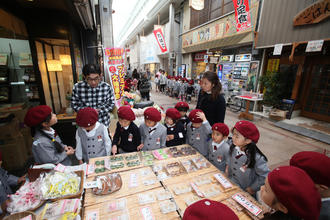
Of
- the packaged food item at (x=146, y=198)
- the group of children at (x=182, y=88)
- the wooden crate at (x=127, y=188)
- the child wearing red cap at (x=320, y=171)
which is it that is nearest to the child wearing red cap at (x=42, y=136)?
the wooden crate at (x=127, y=188)

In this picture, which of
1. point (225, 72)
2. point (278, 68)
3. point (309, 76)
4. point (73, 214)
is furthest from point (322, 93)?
point (73, 214)

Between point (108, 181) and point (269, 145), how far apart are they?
16.2 ft

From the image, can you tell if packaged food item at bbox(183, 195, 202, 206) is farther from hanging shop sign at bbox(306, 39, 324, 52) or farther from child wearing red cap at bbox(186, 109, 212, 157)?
hanging shop sign at bbox(306, 39, 324, 52)

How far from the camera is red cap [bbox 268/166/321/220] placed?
869mm

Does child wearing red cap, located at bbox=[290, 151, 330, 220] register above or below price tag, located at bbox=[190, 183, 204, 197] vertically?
above

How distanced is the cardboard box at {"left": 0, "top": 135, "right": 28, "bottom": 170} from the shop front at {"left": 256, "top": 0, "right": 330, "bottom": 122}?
8.49 m

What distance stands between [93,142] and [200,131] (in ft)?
5.46

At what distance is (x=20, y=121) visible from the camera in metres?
3.16

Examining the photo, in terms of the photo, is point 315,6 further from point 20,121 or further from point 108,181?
point 20,121

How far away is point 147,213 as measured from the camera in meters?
1.24

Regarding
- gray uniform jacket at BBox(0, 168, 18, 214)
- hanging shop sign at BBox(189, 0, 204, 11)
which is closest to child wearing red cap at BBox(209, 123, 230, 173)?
gray uniform jacket at BBox(0, 168, 18, 214)

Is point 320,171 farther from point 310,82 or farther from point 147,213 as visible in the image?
point 310,82

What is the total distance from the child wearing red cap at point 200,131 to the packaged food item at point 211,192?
0.93 meters

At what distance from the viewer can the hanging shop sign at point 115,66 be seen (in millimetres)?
4108
